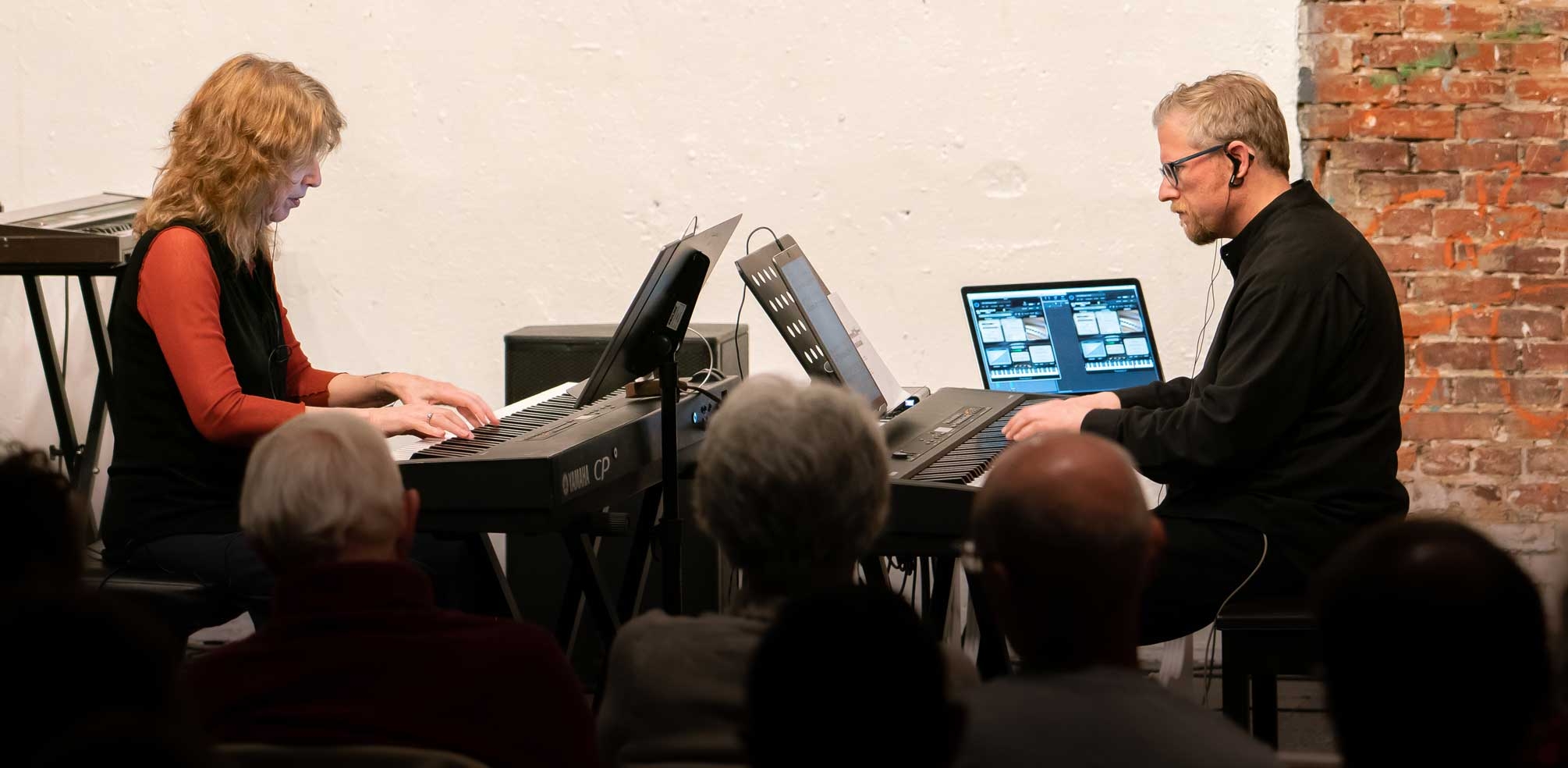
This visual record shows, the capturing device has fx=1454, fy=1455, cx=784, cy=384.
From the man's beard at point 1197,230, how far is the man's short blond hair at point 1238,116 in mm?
134

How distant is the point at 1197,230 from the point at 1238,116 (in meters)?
0.22

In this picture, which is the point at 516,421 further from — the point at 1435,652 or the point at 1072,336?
the point at 1435,652

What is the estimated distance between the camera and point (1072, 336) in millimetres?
3207

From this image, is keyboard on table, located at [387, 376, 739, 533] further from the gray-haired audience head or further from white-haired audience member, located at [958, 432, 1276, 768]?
white-haired audience member, located at [958, 432, 1276, 768]

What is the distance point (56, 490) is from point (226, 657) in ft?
0.75

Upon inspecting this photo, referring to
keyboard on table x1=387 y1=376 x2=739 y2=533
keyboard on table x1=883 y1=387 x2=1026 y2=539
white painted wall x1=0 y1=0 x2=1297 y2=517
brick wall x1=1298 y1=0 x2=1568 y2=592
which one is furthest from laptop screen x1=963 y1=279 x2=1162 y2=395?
keyboard on table x1=387 y1=376 x2=739 y2=533

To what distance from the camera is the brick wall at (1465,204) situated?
3.42 metres

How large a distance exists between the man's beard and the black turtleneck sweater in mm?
193

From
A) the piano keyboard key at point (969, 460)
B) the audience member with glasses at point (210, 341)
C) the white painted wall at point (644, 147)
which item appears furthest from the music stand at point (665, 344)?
Result: the white painted wall at point (644, 147)

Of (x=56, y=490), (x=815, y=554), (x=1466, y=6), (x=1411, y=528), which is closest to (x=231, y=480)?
(x=56, y=490)

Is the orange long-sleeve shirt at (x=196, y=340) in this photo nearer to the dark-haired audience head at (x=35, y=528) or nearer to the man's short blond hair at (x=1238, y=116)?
the dark-haired audience head at (x=35, y=528)

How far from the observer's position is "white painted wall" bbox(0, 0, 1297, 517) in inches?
142

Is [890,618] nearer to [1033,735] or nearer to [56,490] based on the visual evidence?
[1033,735]

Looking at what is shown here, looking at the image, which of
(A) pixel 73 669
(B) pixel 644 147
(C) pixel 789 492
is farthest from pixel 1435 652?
(B) pixel 644 147
